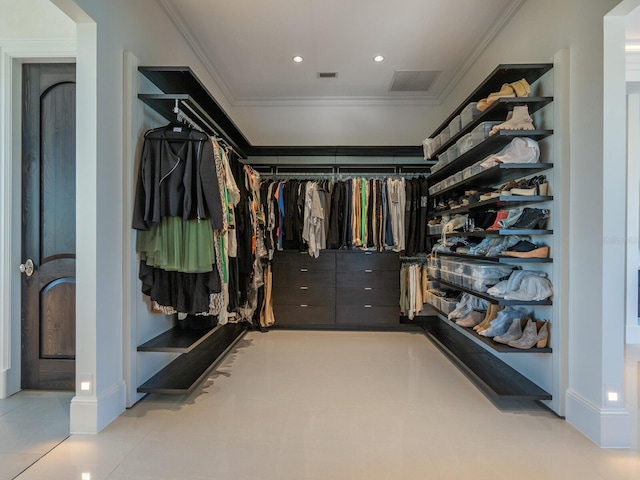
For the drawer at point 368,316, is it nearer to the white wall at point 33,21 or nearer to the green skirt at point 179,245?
the green skirt at point 179,245

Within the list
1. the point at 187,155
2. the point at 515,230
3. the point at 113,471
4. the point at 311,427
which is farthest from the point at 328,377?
the point at 187,155

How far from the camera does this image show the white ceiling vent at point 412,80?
384 centimetres

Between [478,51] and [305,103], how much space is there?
2.21 m

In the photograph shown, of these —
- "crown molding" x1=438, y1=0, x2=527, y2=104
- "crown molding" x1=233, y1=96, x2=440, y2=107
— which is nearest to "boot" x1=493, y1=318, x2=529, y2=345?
"crown molding" x1=438, y1=0, x2=527, y2=104

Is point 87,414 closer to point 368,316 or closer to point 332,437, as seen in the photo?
point 332,437

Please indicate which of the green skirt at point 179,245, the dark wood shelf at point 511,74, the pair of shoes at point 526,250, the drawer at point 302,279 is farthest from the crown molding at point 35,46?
the pair of shoes at point 526,250

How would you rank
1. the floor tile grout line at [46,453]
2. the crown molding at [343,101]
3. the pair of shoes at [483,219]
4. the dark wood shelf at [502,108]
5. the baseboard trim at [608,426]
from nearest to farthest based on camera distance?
the floor tile grout line at [46,453] → the baseboard trim at [608,426] → the dark wood shelf at [502,108] → the pair of shoes at [483,219] → the crown molding at [343,101]

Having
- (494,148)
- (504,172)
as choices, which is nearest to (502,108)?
(494,148)

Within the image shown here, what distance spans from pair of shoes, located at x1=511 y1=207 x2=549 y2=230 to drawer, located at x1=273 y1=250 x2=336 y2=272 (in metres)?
2.33

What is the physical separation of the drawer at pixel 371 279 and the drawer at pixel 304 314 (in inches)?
14.6

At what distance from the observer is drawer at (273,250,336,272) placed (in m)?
4.20

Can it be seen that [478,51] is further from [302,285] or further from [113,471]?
[113,471]

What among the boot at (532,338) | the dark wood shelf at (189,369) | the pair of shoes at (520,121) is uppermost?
the pair of shoes at (520,121)

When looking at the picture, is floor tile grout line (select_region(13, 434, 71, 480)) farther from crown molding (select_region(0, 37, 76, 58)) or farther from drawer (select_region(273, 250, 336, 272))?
drawer (select_region(273, 250, 336, 272))
